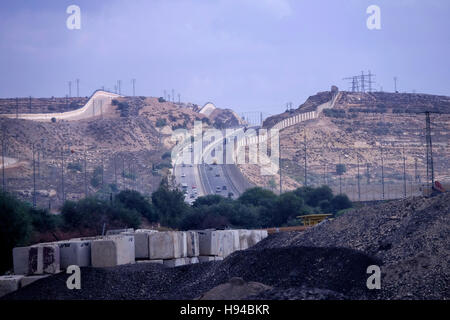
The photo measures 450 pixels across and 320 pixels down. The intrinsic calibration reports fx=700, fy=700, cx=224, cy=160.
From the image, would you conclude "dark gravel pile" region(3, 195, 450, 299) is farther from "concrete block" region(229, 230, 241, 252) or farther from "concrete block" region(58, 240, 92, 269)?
"concrete block" region(229, 230, 241, 252)

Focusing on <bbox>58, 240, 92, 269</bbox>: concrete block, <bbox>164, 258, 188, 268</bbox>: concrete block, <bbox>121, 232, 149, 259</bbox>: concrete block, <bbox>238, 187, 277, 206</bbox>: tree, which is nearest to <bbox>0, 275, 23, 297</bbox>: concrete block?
<bbox>58, 240, 92, 269</bbox>: concrete block

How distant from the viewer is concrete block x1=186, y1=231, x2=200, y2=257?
71.4ft

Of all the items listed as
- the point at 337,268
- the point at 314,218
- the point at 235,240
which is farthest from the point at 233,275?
the point at 314,218

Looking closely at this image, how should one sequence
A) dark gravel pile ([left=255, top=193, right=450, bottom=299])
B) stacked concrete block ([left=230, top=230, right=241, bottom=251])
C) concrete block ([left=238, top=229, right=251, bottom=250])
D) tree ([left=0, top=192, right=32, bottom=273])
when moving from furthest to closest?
1. tree ([left=0, top=192, right=32, bottom=273])
2. concrete block ([left=238, top=229, right=251, bottom=250])
3. stacked concrete block ([left=230, top=230, right=241, bottom=251])
4. dark gravel pile ([left=255, top=193, right=450, bottom=299])

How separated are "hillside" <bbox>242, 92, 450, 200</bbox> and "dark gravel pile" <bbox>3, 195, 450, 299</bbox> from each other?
153 ft

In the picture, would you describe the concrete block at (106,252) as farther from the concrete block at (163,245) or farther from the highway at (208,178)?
the highway at (208,178)

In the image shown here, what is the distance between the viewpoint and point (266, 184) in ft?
270

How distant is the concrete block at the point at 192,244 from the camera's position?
2176 centimetres

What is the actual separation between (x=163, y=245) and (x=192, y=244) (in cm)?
174

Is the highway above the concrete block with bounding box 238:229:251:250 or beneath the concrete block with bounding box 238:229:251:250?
above

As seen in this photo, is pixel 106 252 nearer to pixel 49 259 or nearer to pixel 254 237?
pixel 49 259

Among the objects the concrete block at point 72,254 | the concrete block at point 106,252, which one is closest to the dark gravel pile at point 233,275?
the concrete block at point 106,252

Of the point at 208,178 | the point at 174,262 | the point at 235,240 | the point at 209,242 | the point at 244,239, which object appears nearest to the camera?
the point at 174,262

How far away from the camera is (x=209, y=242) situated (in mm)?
22391
